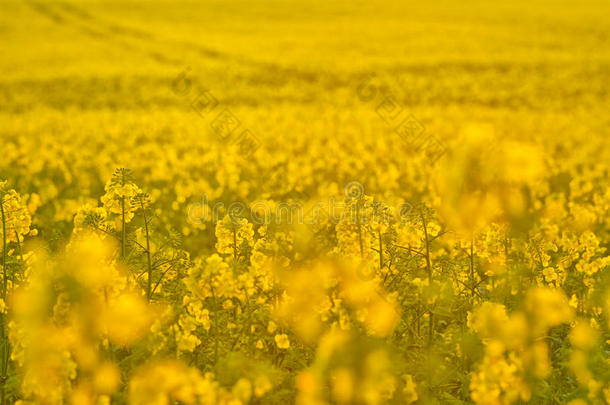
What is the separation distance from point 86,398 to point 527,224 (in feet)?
19.0

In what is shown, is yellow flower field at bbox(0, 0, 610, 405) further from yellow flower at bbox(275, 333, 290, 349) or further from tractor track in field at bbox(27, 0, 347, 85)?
tractor track in field at bbox(27, 0, 347, 85)

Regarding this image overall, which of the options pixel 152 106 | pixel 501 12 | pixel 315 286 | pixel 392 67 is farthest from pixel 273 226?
pixel 501 12

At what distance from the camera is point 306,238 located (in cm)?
440

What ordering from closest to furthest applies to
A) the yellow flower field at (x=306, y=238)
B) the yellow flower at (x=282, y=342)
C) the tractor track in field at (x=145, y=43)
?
the yellow flower field at (x=306, y=238) < the yellow flower at (x=282, y=342) < the tractor track in field at (x=145, y=43)

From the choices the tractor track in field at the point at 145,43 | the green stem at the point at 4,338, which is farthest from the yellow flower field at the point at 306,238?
the tractor track in field at the point at 145,43

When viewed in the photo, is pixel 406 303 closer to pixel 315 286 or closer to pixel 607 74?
pixel 315 286

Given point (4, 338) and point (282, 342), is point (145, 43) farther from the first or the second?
point (282, 342)

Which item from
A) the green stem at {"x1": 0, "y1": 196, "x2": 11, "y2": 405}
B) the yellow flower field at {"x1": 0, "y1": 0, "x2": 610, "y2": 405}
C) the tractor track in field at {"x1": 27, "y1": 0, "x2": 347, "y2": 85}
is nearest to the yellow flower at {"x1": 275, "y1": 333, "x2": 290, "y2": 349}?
the yellow flower field at {"x1": 0, "y1": 0, "x2": 610, "y2": 405}

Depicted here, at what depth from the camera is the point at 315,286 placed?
381 centimetres

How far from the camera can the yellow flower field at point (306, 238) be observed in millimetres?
3408

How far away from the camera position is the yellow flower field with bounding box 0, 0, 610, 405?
11.2 feet

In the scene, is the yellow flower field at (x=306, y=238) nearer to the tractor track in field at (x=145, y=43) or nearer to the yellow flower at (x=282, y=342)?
the yellow flower at (x=282, y=342)

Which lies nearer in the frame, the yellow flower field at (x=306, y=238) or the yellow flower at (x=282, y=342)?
the yellow flower field at (x=306, y=238)

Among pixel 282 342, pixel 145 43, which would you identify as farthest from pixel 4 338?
pixel 145 43
